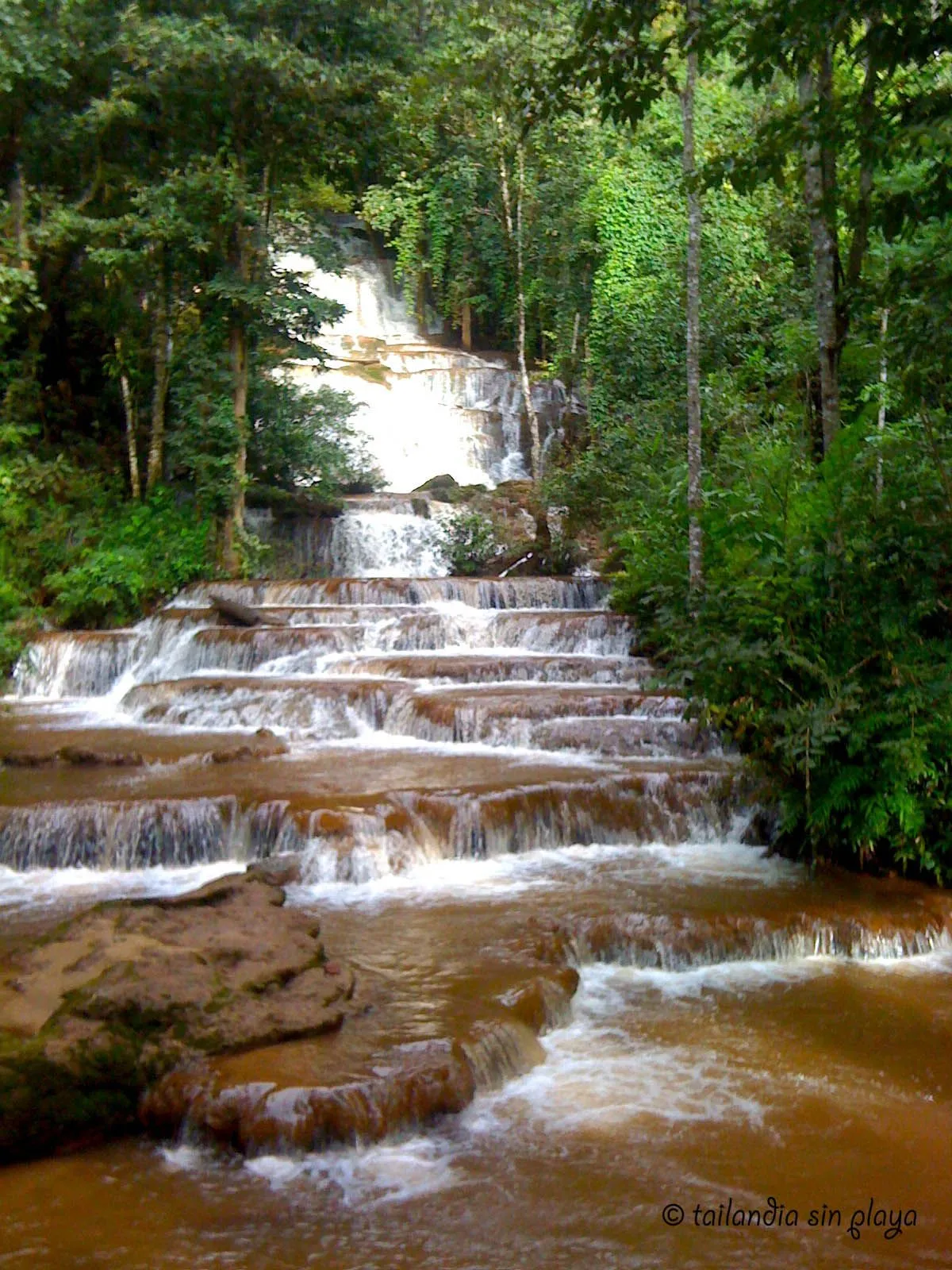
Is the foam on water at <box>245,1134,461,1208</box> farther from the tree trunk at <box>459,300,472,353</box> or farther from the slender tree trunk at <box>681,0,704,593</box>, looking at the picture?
the tree trunk at <box>459,300,472,353</box>

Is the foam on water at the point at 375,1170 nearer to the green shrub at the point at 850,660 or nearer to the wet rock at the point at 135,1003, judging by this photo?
the wet rock at the point at 135,1003

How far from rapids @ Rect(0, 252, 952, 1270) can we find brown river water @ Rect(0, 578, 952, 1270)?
0.05 ft

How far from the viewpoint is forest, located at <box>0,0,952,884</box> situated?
5.70 m

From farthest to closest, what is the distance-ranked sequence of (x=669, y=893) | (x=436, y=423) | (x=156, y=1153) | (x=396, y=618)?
(x=436, y=423)
(x=396, y=618)
(x=669, y=893)
(x=156, y=1153)

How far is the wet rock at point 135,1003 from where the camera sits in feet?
13.5

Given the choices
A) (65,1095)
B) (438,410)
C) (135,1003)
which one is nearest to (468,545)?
(438,410)

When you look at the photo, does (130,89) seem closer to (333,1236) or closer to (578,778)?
(578,778)

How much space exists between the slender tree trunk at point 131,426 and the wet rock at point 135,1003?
13.3 metres

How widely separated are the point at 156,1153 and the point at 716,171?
4.75m

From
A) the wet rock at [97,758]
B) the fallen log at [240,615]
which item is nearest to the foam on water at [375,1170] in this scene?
the wet rock at [97,758]

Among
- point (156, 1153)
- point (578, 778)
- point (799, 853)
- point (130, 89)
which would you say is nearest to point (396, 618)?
point (578, 778)

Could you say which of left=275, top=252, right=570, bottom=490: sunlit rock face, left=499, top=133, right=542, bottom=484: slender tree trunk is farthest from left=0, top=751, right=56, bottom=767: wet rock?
left=275, top=252, right=570, bottom=490: sunlit rock face

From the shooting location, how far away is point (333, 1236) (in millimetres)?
3525

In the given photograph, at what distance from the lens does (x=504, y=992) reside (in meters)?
5.06
